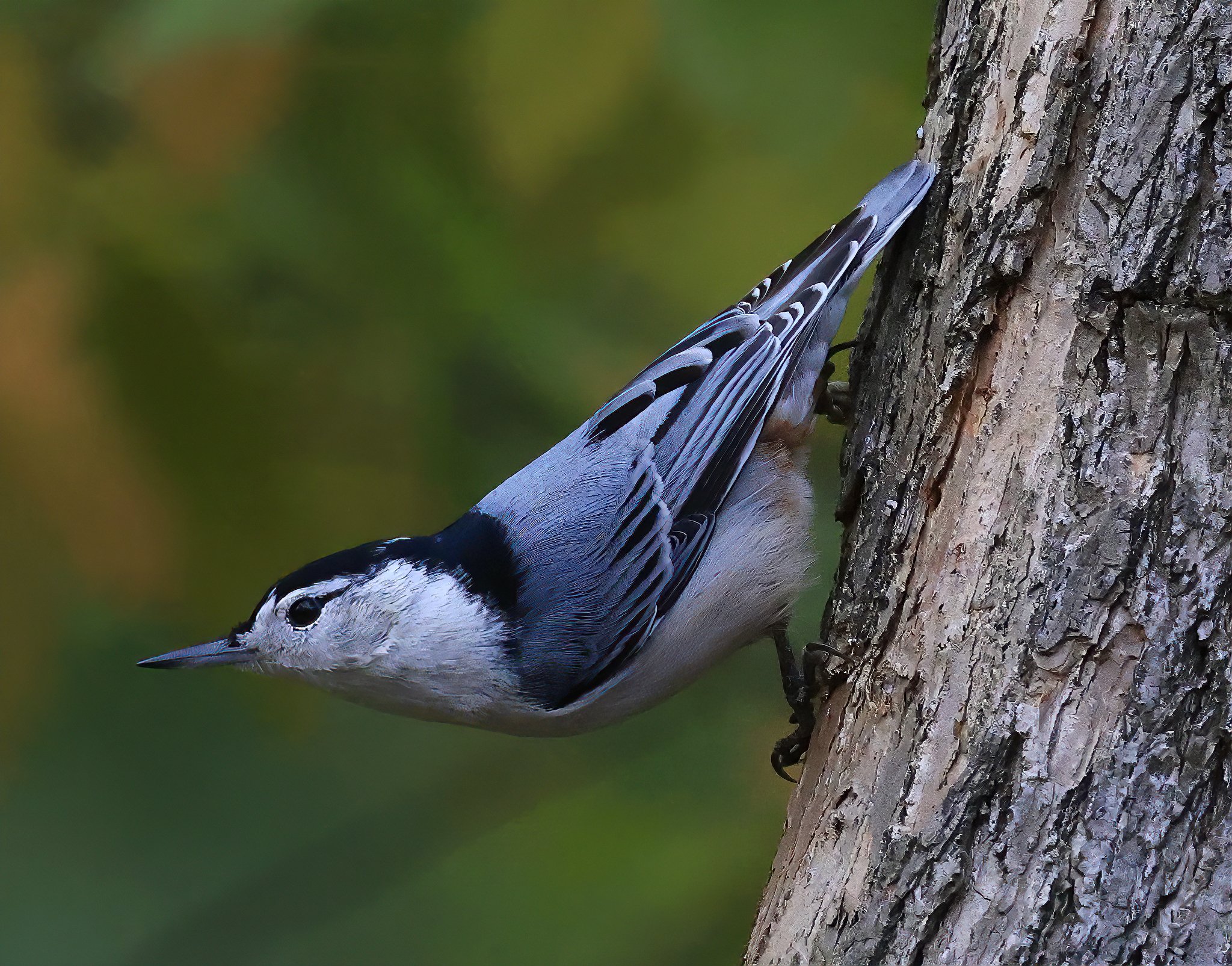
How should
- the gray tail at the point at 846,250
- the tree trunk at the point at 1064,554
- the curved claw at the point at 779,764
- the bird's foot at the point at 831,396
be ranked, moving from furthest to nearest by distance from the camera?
1. the curved claw at the point at 779,764
2. the bird's foot at the point at 831,396
3. the gray tail at the point at 846,250
4. the tree trunk at the point at 1064,554

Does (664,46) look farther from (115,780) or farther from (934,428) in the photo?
(115,780)

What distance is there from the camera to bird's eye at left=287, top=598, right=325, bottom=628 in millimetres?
1531

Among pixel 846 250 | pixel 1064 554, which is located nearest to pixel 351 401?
pixel 846 250

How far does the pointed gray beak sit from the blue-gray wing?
1.36ft

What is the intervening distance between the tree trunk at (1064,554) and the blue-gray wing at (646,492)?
0.33m

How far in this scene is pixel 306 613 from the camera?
1535mm

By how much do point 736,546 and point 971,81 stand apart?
0.71 m

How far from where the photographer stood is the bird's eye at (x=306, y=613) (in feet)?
5.02

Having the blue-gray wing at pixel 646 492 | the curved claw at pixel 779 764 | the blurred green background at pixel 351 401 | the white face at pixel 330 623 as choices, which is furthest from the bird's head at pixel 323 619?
the curved claw at pixel 779 764

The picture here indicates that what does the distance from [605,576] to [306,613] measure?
0.44 m

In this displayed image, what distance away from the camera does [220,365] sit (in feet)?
6.21

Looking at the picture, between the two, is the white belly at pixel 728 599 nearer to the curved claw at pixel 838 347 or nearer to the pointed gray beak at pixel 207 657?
the curved claw at pixel 838 347

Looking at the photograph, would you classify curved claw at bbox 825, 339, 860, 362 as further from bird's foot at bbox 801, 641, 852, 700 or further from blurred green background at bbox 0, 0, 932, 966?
bird's foot at bbox 801, 641, 852, 700

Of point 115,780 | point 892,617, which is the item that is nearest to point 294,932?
Result: point 115,780
